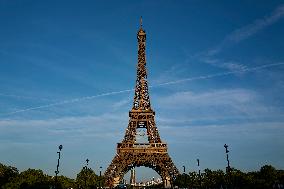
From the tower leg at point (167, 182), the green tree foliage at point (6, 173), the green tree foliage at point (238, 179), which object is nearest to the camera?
the tower leg at point (167, 182)

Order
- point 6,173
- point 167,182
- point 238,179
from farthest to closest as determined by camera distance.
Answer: point 6,173, point 238,179, point 167,182

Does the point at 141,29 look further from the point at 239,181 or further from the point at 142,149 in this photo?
the point at 239,181

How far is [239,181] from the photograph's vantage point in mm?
85312

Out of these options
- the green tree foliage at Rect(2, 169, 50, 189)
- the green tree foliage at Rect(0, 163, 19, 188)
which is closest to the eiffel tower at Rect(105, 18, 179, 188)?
the green tree foliage at Rect(2, 169, 50, 189)

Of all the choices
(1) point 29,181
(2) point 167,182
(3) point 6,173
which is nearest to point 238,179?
(2) point 167,182

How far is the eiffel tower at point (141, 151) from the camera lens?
7194 centimetres

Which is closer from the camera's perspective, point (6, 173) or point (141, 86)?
point (141, 86)

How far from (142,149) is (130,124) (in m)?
6.66

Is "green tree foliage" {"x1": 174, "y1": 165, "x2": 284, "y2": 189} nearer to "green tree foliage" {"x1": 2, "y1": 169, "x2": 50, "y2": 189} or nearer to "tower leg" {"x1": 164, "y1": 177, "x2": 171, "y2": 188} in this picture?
"tower leg" {"x1": 164, "y1": 177, "x2": 171, "y2": 188}

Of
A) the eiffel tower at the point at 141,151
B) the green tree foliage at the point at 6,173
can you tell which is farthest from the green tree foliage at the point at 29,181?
the eiffel tower at the point at 141,151

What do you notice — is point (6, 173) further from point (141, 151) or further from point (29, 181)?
point (141, 151)

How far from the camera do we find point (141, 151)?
7394 centimetres

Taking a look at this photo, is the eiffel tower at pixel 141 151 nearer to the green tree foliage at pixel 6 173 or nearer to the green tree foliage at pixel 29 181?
the green tree foliage at pixel 29 181

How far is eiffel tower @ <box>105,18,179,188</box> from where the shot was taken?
7194 centimetres
